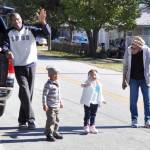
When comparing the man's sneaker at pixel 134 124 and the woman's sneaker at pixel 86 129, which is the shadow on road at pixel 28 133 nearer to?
the woman's sneaker at pixel 86 129

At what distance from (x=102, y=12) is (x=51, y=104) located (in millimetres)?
29904

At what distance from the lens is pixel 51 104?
8.85 m

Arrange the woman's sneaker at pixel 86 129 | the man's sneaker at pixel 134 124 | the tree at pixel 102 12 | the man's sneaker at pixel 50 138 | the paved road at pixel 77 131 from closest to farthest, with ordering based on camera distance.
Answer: the paved road at pixel 77 131
the man's sneaker at pixel 50 138
the woman's sneaker at pixel 86 129
the man's sneaker at pixel 134 124
the tree at pixel 102 12

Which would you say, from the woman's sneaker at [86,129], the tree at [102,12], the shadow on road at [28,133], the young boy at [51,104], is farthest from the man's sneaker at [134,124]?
A: the tree at [102,12]

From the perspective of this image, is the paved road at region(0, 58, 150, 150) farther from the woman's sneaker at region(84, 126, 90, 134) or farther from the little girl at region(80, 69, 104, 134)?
the little girl at region(80, 69, 104, 134)

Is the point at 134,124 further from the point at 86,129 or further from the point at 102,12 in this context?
the point at 102,12

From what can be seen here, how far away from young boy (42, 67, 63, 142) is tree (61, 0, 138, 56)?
29485mm

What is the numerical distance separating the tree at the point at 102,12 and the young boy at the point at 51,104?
96.7 ft

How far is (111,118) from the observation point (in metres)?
11.3

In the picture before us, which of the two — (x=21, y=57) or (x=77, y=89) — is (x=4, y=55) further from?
(x=77, y=89)

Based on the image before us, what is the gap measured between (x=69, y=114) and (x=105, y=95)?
4101mm

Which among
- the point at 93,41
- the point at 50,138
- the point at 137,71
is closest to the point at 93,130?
the point at 50,138

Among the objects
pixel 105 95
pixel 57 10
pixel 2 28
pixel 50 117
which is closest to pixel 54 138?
pixel 50 117

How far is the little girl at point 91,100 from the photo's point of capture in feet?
31.1
